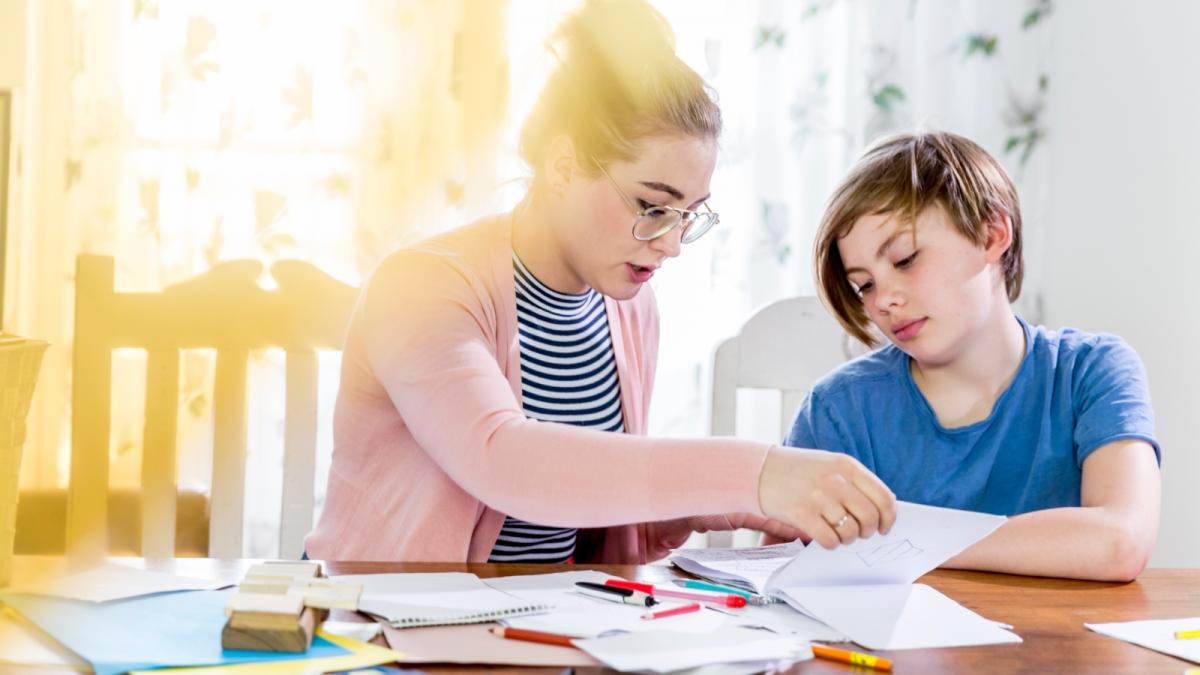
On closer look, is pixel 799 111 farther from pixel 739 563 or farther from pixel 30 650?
pixel 30 650

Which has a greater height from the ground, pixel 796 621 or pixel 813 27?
pixel 813 27

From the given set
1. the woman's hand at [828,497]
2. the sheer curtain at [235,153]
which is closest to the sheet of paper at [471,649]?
the woman's hand at [828,497]

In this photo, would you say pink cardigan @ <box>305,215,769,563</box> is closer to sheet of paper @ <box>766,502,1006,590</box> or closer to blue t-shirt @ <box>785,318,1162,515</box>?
sheet of paper @ <box>766,502,1006,590</box>

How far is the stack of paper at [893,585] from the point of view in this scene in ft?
2.96

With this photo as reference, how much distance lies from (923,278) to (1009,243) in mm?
153

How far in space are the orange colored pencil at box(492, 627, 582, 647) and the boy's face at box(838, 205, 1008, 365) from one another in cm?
72

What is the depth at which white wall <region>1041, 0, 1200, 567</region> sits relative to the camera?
2125mm

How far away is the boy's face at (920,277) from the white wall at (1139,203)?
90cm

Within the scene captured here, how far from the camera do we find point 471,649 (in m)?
0.81

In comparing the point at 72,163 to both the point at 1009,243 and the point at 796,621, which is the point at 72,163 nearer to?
the point at 1009,243

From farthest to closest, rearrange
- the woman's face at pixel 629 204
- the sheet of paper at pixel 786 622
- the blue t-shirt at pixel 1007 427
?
the blue t-shirt at pixel 1007 427
the woman's face at pixel 629 204
the sheet of paper at pixel 786 622

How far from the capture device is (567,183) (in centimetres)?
135

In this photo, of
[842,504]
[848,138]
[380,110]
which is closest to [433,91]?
[380,110]

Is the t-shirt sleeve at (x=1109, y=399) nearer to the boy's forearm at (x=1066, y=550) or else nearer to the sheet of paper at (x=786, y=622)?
the boy's forearm at (x=1066, y=550)
